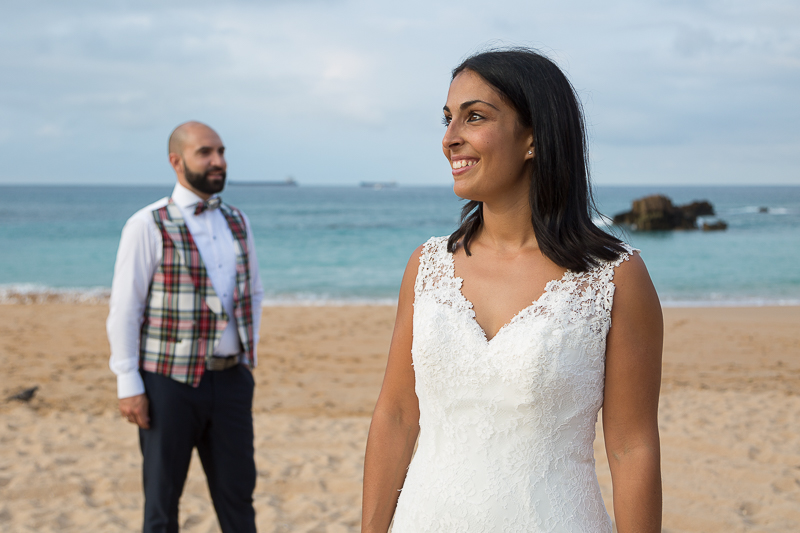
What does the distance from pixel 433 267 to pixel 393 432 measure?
0.51m

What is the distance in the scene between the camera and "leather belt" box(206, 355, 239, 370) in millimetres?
3395

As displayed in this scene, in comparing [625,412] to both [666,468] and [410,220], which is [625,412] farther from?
[410,220]

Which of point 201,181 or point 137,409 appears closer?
point 137,409

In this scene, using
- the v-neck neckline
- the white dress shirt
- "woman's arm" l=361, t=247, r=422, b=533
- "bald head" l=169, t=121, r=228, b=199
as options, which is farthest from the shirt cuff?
the v-neck neckline

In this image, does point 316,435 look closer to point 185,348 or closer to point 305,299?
point 185,348

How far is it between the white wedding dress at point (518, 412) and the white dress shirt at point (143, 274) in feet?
6.49

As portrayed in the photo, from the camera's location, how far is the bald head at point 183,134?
3.71 metres

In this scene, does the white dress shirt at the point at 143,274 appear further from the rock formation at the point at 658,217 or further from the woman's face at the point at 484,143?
the rock formation at the point at 658,217

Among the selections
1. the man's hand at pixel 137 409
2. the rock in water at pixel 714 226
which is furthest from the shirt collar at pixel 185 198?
the rock in water at pixel 714 226

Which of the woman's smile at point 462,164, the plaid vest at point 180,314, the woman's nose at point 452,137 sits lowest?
the plaid vest at point 180,314

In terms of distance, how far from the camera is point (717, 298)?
17.5 metres

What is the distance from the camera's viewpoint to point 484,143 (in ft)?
5.60

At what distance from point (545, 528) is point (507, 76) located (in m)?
1.16

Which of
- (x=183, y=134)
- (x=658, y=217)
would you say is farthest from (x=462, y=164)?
(x=658, y=217)
